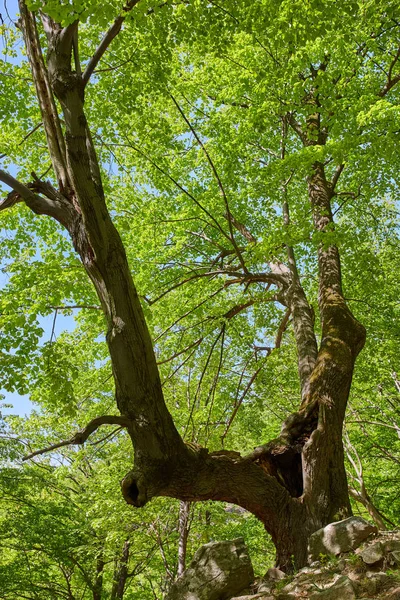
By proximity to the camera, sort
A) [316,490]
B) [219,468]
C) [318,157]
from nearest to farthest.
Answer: [219,468], [316,490], [318,157]

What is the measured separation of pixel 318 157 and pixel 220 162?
242 centimetres

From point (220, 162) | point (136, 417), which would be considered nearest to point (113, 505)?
point (136, 417)

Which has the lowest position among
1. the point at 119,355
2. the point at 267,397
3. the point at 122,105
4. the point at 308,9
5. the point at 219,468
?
the point at 219,468

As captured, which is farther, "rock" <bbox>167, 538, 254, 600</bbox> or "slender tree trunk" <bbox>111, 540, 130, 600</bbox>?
"slender tree trunk" <bbox>111, 540, 130, 600</bbox>

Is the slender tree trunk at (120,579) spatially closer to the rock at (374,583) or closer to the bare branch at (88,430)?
the bare branch at (88,430)

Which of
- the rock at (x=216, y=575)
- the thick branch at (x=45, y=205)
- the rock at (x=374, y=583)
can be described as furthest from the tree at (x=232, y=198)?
the rock at (x=374, y=583)

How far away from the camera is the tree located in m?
3.39

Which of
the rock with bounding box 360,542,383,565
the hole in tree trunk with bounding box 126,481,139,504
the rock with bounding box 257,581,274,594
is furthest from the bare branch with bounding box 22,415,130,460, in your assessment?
the rock with bounding box 360,542,383,565

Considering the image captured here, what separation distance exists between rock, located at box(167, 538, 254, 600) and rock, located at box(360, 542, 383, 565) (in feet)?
4.38

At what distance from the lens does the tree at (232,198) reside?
3.39m

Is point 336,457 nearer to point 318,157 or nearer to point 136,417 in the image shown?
point 136,417

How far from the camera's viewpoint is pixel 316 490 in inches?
178

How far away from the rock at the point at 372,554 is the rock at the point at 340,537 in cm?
44

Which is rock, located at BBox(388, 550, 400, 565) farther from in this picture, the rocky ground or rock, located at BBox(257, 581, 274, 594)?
rock, located at BBox(257, 581, 274, 594)
